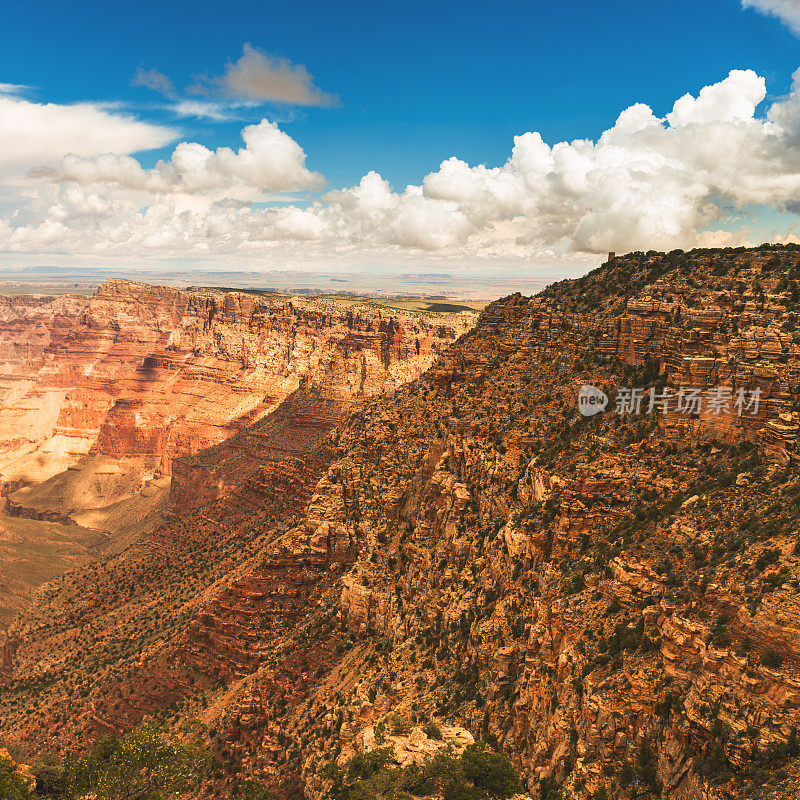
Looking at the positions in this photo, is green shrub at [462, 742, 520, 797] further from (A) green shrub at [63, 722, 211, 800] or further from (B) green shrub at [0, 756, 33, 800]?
(B) green shrub at [0, 756, 33, 800]

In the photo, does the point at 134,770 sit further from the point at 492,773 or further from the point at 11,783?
the point at 492,773

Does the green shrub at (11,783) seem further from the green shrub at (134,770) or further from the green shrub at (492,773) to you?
the green shrub at (492,773)

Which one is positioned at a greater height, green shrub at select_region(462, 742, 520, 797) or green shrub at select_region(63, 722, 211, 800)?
green shrub at select_region(462, 742, 520, 797)

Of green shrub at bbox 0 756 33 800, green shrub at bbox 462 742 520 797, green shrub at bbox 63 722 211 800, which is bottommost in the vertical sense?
green shrub at bbox 63 722 211 800

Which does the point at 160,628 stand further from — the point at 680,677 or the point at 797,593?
the point at 797,593

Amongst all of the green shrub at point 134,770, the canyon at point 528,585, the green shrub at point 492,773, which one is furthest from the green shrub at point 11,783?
the green shrub at point 492,773

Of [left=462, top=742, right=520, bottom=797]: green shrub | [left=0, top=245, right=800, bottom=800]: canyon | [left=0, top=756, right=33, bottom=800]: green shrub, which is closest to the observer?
[left=0, top=245, right=800, bottom=800]: canyon

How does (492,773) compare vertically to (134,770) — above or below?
above

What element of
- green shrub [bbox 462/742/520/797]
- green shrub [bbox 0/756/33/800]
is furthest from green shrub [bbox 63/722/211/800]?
green shrub [bbox 462/742/520/797]

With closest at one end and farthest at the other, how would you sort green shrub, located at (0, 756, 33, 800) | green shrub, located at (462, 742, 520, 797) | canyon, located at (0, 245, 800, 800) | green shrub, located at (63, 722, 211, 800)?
canyon, located at (0, 245, 800, 800), green shrub, located at (462, 742, 520, 797), green shrub, located at (0, 756, 33, 800), green shrub, located at (63, 722, 211, 800)

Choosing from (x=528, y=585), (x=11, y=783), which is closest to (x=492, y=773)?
(x=528, y=585)
